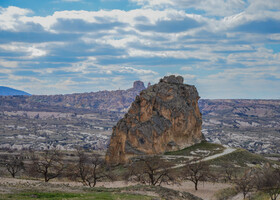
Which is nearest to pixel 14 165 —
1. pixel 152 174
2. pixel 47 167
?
pixel 47 167

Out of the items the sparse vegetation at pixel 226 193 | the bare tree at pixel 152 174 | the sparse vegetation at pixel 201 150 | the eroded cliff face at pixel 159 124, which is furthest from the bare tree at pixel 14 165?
the sparse vegetation at pixel 226 193

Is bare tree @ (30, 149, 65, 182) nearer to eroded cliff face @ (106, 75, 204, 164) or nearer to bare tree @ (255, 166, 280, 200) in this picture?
eroded cliff face @ (106, 75, 204, 164)

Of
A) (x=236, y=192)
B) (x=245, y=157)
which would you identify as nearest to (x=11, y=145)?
(x=245, y=157)

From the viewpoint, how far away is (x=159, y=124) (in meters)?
80.3

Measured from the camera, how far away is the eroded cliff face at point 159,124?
76.6 metres

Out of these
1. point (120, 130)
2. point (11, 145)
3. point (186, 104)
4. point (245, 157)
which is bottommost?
point (11, 145)

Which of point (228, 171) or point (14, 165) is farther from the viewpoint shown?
point (14, 165)

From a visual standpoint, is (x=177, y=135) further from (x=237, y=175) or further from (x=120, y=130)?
(x=237, y=175)

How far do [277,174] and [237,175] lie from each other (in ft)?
65.0

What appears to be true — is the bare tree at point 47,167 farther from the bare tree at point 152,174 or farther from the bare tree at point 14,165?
the bare tree at point 152,174

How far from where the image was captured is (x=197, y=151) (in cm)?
8050

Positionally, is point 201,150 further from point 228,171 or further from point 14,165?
point 14,165

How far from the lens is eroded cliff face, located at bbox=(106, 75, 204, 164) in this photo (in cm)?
7656

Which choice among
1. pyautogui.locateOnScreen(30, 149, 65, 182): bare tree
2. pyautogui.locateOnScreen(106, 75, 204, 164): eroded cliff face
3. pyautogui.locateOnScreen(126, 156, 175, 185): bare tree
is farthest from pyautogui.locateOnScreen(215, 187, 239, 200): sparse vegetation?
pyautogui.locateOnScreen(106, 75, 204, 164): eroded cliff face
